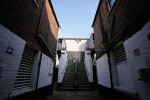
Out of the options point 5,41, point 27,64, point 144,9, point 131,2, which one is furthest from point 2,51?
point 131,2

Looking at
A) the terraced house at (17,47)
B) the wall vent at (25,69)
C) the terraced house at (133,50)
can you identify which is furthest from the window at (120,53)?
the wall vent at (25,69)

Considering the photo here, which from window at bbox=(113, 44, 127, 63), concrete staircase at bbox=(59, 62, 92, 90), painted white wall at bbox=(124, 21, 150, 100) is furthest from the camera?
concrete staircase at bbox=(59, 62, 92, 90)

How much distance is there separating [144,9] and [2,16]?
13.1ft

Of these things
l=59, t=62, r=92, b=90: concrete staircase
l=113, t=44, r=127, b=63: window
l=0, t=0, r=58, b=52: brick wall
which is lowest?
l=59, t=62, r=92, b=90: concrete staircase

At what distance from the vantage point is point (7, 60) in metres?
2.23

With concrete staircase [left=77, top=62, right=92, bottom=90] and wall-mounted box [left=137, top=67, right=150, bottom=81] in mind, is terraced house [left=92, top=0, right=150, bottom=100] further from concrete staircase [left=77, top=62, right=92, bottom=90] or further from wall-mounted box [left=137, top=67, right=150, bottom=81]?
concrete staircase [left=77, top=62, right=92, bottom=90]

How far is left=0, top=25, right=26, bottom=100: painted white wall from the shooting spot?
2064 millimetres

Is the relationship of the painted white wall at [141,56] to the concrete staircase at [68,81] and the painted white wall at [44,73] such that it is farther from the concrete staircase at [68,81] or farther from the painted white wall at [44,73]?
the concrete staircase at [68,81]

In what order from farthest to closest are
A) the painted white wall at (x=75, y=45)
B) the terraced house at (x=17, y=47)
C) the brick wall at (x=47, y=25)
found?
the painted white wall at (x=75, y=45)
the brick wall at (x=47, y=25)
the terraced house at (x=17, y=47)

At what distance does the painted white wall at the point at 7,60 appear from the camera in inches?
81.3

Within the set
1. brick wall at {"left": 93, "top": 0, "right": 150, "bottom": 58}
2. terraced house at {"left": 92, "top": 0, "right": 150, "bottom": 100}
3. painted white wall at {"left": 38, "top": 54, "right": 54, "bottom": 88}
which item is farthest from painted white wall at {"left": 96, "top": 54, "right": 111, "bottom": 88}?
painted white wall at {"left": 38, "top": 54, "right": 54, "bottom": 88}

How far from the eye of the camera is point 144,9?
208 centimetres

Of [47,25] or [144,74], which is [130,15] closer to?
[144,74]

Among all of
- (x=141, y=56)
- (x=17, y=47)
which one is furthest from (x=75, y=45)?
(x=141, y=56)
